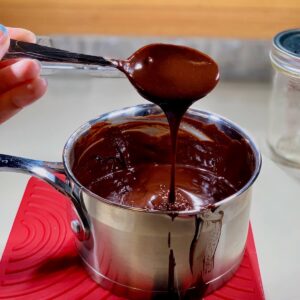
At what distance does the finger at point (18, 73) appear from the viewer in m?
0.90

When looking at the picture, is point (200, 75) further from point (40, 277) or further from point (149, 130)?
point (40, 277)

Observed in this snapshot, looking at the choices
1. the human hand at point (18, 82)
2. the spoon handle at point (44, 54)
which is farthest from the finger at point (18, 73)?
the spoon handle at point (44, 54)

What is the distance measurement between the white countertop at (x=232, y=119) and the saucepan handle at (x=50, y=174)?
16cm

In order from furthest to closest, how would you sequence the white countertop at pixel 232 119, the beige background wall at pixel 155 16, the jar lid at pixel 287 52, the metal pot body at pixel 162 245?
1. the beige background wall at pixel 155 16
2. the jar lid at pixel 287 52
3. the white countertop at pixel 232 119
4. the metal pot body at pixel 162 245

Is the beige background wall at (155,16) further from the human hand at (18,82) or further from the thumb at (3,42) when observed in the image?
the thumb at (3,42)

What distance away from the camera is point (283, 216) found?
907mm

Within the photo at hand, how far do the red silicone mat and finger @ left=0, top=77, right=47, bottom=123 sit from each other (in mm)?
148

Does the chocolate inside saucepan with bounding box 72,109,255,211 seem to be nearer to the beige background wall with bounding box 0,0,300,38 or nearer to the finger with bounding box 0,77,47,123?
the finger with bounding box 0,77,47,123

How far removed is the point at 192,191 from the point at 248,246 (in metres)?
0.11

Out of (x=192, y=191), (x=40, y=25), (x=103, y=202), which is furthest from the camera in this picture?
(x=40, y=25)

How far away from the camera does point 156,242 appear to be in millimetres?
671

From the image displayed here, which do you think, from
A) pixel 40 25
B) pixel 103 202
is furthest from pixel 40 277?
pixel 40 25

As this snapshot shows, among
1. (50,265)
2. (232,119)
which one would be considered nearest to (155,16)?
(232,119)

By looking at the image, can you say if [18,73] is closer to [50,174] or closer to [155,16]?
[50,174]
